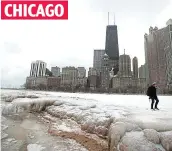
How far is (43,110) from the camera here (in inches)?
644

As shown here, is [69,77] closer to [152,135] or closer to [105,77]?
[105,77]

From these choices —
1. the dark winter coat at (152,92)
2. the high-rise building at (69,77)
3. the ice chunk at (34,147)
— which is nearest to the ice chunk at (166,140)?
the ice chunk at (34,147)

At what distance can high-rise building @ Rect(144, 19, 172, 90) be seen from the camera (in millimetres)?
130050

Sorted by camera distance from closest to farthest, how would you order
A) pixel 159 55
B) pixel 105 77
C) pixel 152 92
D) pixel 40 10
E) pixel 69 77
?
pixel 40 10
pixel 152 92
pixel 159 55
pixel 69 77
pixel 105 77

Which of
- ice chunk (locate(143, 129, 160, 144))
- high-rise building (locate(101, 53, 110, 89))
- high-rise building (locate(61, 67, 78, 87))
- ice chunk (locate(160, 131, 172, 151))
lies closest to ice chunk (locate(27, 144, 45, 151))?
ice chunk (locate(143, 129, 160, 144))

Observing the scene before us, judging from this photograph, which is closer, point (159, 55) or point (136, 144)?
point (136, 144)

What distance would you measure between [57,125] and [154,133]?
5.16 m

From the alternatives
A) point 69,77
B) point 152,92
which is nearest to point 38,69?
point 69,77

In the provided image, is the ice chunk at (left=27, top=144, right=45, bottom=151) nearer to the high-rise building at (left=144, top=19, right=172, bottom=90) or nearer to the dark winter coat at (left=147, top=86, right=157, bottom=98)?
the dark winter coat at (left=147, top=86, right=157, bottom=98)

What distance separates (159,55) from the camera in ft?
479

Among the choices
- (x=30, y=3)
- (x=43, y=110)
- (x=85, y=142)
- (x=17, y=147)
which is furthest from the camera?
(x=43, y=110)

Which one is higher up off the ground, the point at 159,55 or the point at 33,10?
the point at 159,55

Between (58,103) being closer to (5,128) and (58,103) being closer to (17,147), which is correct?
(5,128)

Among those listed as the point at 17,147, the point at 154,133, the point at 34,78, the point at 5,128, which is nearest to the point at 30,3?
the point at 17,147
